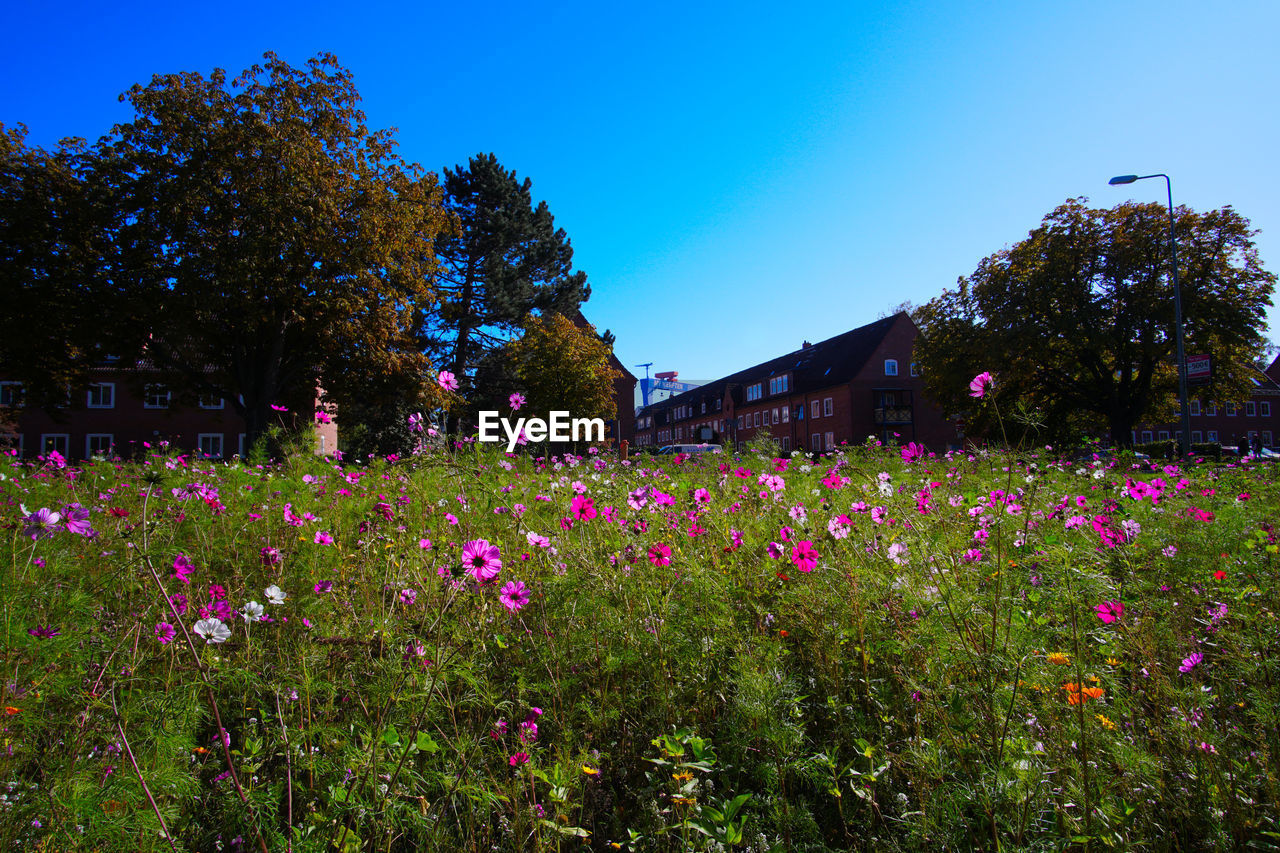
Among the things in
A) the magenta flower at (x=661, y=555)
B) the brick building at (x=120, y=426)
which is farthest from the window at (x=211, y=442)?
the magenta flower at (x=661, y=555)

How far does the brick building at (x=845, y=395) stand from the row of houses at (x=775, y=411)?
8 cm

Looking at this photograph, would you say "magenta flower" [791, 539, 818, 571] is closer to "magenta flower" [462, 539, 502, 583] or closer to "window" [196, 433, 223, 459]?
"magenta flower" [462, 539, 502, 583]

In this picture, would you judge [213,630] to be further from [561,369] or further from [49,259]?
[561,369]

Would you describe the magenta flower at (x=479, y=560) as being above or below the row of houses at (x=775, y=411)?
below

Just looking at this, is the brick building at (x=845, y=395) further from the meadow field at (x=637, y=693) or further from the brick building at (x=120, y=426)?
the meadow field at (x=637, y=693)

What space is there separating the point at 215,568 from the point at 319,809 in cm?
196

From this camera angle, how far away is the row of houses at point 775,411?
2761 cm

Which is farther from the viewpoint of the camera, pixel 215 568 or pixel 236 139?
pixel 236 139

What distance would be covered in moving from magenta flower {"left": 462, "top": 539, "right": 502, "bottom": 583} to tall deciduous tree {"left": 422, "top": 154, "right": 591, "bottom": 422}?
3010 cm

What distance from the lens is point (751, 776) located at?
1.81 metres

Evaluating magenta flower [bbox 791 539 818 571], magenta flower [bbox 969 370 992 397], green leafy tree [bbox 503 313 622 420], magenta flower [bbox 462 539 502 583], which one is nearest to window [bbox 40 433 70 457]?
green leafy tree [bbox 503 313 622 420]

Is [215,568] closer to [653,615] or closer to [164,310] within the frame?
[653,615]

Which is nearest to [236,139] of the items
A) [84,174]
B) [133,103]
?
[133,103]

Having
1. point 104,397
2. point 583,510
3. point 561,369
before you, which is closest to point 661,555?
point 583,510
